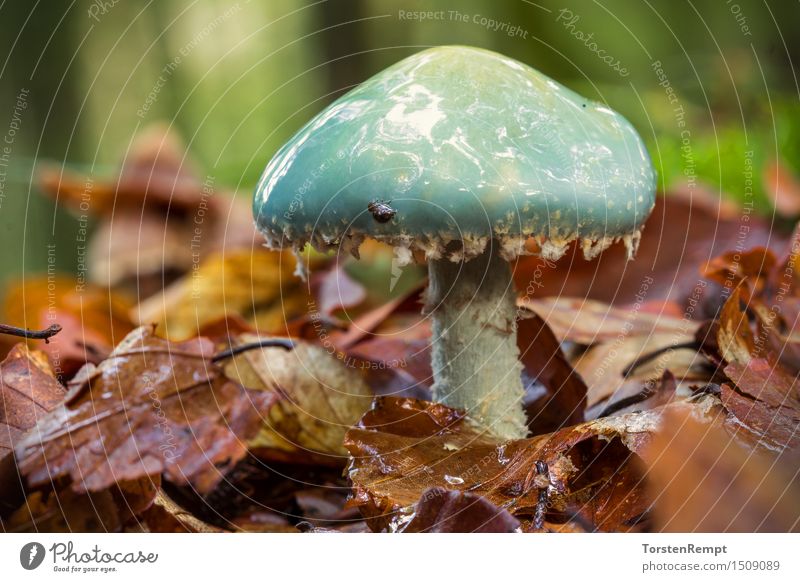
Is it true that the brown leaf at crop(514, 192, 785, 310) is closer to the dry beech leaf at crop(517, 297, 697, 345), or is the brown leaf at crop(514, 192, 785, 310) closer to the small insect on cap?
the dry beech leaf at crop(517, 297, 697, 345)

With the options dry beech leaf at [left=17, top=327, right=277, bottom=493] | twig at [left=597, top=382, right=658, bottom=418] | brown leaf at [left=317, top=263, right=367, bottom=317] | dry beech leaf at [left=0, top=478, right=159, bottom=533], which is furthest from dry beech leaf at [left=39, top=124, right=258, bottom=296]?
twig at [left=597, top=382, right=658, bottom=418]

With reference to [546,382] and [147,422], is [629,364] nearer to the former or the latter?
[546,382]

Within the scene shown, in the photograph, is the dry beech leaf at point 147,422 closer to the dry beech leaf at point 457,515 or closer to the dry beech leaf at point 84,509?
the dry beech leaf at point 84,509

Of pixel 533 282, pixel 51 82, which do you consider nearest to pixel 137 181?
pixel 51 82
